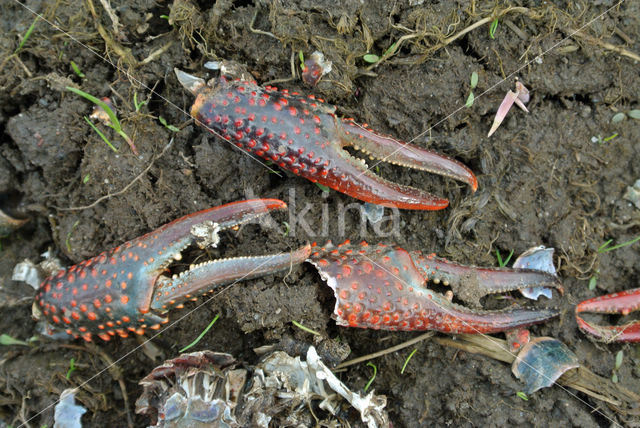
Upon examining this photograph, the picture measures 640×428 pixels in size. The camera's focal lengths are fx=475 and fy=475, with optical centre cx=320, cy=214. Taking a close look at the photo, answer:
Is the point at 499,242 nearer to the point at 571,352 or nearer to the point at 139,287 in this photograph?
the point at 571,352

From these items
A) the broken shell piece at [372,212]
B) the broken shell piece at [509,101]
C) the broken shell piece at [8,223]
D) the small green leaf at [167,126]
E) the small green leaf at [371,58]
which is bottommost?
the broken shell piece at [372,212]

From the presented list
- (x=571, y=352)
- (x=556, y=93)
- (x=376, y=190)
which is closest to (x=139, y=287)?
(x=376, y=190)

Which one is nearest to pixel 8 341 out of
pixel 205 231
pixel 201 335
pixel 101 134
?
pixel 201 335

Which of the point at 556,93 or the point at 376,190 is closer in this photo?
the point at 376,190

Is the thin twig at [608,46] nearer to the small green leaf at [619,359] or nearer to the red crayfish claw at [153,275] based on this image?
the small green leaf at [619,359]

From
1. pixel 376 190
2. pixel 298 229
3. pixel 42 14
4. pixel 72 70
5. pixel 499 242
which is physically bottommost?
pixel 499 242

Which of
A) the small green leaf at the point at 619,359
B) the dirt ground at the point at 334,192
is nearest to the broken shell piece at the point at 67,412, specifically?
the dirt ground at the point at 334,192
